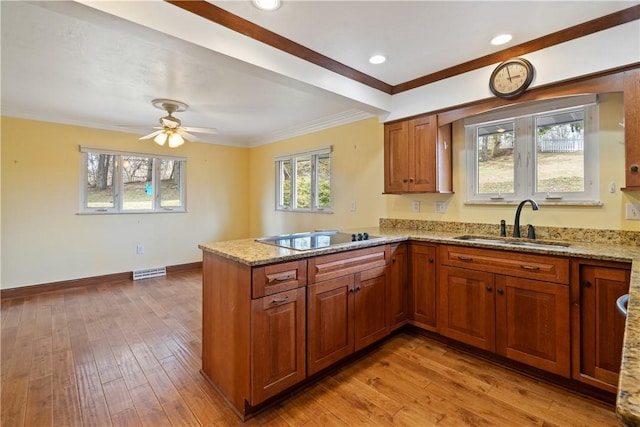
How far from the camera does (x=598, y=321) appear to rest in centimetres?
185

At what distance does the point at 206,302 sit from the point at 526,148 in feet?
9.58

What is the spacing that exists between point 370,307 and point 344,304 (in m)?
0.33

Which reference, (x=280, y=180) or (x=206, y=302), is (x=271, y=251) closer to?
(x=206, y=302)

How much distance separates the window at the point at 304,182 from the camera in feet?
14.8

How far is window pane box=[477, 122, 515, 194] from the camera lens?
109 inches

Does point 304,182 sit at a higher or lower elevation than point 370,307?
higher

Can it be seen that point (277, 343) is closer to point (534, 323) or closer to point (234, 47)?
point (534, 323)

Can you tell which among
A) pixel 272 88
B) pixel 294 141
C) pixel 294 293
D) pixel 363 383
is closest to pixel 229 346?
pixel 294 293

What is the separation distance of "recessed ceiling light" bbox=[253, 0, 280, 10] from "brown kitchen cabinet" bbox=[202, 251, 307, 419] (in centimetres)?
158

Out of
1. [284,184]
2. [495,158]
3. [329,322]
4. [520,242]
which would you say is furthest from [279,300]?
[284,184]

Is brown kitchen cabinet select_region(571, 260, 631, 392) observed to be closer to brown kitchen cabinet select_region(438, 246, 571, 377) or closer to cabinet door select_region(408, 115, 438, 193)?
brown kitchen cabinet select_region(438, 246, 571, 377)

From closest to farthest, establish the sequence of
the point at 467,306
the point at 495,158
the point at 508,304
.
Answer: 1. the point at 508,304
2. the point at 467,306
3. the point at 495,158

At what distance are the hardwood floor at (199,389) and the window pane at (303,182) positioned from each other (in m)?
2.52

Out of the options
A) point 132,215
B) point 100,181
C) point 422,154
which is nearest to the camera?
Answer: point 422,154
